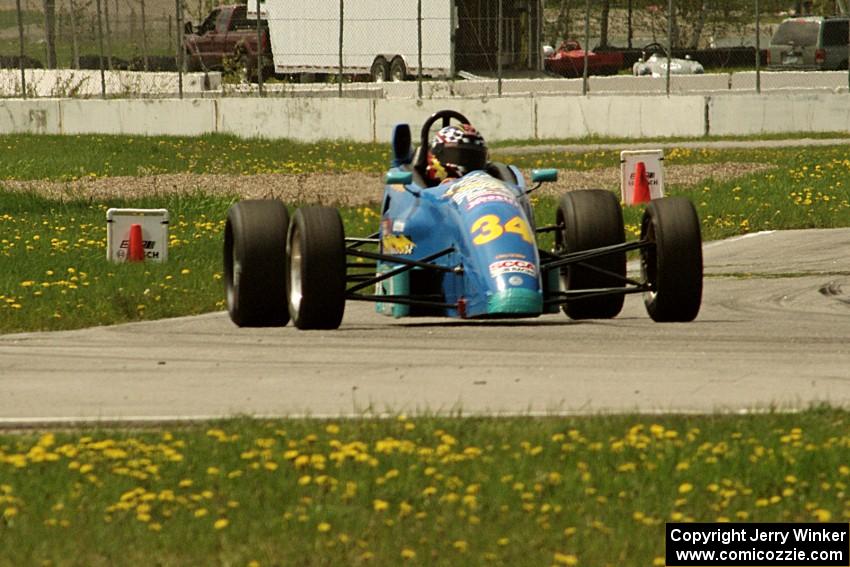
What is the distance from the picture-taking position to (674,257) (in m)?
11.7

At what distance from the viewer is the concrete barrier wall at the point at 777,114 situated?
110 ft

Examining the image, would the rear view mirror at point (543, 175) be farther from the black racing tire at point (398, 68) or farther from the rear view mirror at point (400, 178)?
the black racing tire at point (398, 68)

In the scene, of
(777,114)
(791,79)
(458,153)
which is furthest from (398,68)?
(458,153)

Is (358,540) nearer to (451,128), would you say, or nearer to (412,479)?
(412,479)

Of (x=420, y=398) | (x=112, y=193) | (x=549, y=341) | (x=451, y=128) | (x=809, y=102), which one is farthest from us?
(x=809, y=102)

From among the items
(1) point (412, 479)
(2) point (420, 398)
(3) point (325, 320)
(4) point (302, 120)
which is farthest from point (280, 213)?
(4) point (302, 120)

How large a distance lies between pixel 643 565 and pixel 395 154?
7.28m

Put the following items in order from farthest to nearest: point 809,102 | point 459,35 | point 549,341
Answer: point 459,35, point 809,102, point 549,341

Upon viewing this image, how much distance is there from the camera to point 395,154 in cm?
1332

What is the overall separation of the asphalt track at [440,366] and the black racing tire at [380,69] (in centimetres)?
3038

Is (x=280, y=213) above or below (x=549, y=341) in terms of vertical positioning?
above

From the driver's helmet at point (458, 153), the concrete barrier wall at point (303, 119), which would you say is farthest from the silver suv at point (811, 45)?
the driver's helmet at point (458, 153)

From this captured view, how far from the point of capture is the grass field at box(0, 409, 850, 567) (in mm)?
6637

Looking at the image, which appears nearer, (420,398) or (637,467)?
(637,467)
